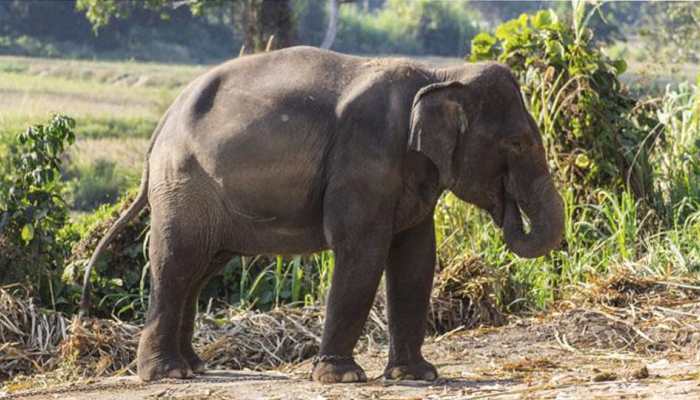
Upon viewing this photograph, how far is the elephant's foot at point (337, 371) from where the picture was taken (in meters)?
7.72

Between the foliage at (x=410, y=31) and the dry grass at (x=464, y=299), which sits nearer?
the dry grass at (x=464, y=299)

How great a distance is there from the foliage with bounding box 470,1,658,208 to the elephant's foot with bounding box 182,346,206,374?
12.7 feet

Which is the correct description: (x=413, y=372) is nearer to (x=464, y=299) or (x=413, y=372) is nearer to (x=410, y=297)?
(x=410, y=297)

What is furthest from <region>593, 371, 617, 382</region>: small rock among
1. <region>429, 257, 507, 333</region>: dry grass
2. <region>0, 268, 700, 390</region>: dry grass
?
<region>429, 257, 507, 333</region>: dry grass

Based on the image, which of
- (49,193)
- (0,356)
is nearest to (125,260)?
(49,193)

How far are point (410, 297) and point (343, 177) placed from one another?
83 cm

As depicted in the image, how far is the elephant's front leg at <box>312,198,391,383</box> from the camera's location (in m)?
7.60

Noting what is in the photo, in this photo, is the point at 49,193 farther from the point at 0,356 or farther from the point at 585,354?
the point at 585,354

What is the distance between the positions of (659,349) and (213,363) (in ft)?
8.54

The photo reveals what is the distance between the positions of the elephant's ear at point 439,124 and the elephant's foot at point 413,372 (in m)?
0.97

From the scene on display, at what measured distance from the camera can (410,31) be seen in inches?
2463

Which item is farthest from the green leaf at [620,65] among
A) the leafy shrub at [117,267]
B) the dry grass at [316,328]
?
the leafy shrub at [117,267]

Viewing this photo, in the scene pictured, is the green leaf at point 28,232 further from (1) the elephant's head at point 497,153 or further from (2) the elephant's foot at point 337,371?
(1) the elephant's head at point 497,153

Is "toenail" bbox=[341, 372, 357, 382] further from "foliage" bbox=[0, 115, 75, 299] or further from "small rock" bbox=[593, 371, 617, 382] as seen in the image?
"foliage" bbox=[0, 115, 75, 299]
